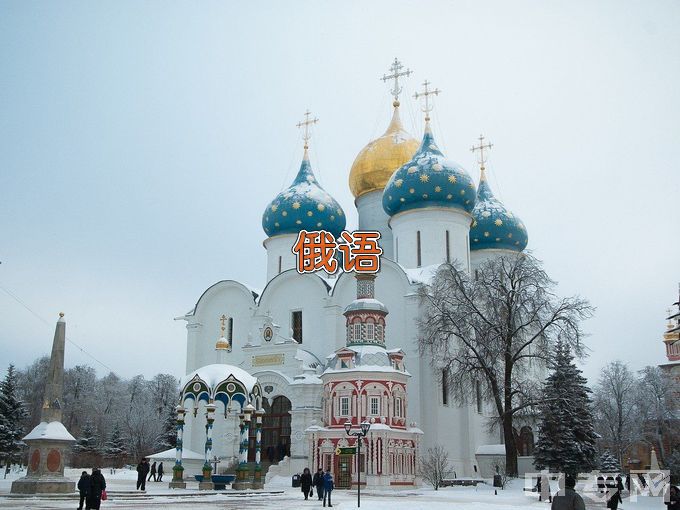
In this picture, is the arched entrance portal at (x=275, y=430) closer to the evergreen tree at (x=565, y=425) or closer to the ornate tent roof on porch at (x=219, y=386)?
the ornate tent roof on porch at (x=219, y=386)

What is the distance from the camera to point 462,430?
2928cm

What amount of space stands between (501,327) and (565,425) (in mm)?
3743

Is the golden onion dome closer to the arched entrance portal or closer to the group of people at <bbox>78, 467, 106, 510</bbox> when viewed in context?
the arched entrance portal

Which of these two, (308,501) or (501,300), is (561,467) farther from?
(308,501)

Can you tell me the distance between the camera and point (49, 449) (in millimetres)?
17031

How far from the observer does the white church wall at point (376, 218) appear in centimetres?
3766

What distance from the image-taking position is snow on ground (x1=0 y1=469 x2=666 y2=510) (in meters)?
16.1

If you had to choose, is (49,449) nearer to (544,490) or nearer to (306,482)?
(306,482)

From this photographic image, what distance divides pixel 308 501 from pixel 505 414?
28.7ft

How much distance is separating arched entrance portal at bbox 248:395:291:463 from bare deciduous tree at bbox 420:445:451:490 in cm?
559

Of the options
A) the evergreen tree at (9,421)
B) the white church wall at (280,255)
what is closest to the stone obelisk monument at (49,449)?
the white church wall at (280,255)

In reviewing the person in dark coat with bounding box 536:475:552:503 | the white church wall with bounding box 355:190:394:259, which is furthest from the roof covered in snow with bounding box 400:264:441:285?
the person in dark coat with bounding box 536:475:552:503

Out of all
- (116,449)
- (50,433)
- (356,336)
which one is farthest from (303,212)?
(116,449)

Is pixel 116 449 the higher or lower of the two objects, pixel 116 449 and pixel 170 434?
the lower
